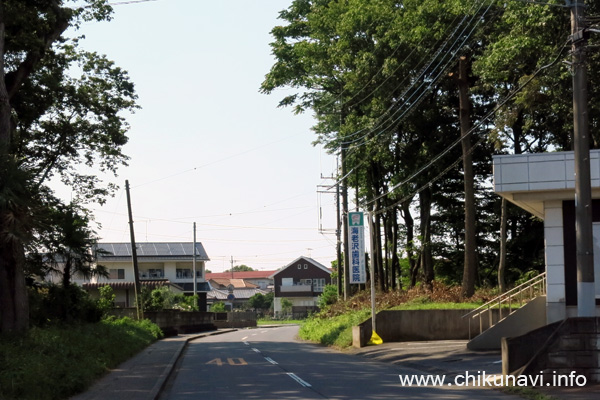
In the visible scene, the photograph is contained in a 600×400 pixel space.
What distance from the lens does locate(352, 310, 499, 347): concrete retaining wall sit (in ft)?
97.3

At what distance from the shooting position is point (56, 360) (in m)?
17.5

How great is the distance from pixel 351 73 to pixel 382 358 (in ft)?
61.7

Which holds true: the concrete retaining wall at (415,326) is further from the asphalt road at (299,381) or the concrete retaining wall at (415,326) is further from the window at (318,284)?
the window at (318,284)

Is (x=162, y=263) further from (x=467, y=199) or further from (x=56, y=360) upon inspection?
(x=56, y=360)

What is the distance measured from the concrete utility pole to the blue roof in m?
69.6

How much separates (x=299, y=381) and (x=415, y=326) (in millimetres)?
13398

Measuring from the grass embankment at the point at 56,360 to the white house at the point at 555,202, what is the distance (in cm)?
1235

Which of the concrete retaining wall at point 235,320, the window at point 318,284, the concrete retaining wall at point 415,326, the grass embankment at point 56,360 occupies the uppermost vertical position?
the grass embankment at point 56,360

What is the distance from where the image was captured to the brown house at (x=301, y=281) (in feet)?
364

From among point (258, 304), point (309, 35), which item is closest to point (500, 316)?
point (309, 35)

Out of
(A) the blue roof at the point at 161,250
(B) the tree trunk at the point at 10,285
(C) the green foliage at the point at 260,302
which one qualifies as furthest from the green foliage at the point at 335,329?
(C) the green foliage at the point at 260,302

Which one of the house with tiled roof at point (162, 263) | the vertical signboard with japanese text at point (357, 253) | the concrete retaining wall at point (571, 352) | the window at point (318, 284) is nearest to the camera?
the concrete retaining wall at point (571, 352)

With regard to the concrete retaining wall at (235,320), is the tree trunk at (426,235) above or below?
above

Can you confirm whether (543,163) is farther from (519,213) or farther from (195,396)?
(519,213)
